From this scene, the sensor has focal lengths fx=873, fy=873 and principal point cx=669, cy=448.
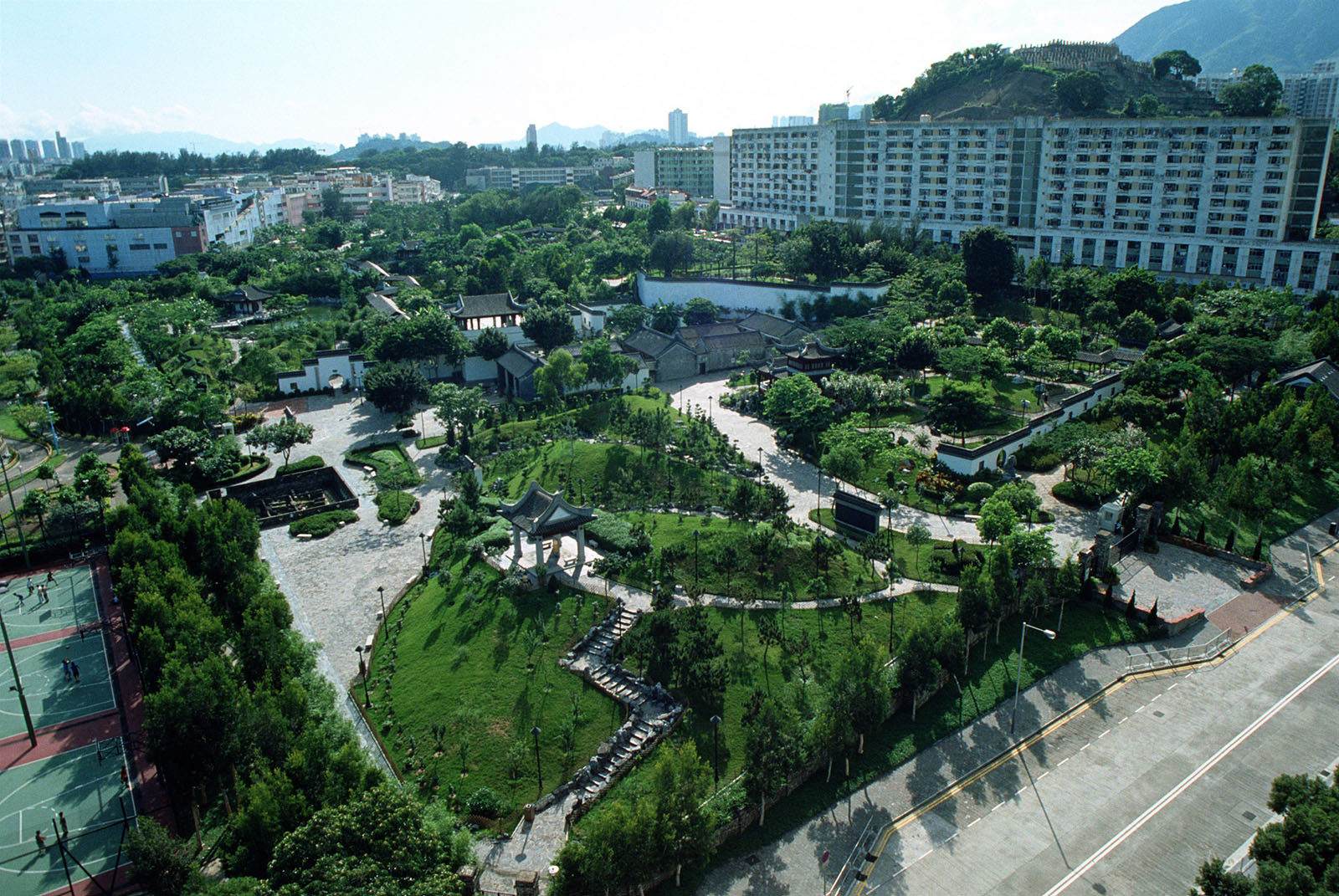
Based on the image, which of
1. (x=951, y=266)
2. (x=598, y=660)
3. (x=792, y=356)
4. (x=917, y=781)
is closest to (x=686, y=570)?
(x=598, y=660)

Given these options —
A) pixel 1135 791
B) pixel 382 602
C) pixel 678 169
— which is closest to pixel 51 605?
pixel 382 602

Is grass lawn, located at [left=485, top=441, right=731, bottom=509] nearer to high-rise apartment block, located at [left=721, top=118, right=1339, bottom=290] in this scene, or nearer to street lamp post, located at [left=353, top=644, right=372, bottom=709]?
street lamp post, located at [left=353, top=644, right=372, bottom=709]

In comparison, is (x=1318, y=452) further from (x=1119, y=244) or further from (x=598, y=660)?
(x=1119, y=244)

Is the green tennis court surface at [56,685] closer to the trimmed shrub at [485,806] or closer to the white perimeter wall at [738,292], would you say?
the trimmed shrub at [485,806]

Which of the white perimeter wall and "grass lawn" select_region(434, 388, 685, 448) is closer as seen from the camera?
"grass lawn" select_region(434, 388, 685, 448)

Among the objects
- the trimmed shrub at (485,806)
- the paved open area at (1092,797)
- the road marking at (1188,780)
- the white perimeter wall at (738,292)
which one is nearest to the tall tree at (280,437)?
the trimmed shrub at (485,806)

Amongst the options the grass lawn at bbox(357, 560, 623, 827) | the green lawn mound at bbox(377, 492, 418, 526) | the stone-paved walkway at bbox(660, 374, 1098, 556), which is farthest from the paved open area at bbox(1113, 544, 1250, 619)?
the green lawn mound at bbox(377, 492, 418, 526)

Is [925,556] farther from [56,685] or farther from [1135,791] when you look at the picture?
[56,685]
